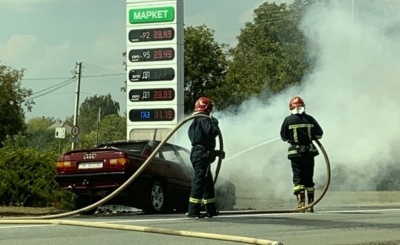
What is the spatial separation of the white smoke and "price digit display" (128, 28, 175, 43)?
265cm

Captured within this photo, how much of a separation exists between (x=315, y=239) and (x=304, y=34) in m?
20.5

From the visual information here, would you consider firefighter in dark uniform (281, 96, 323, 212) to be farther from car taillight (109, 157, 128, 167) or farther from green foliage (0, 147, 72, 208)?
green foliage (0, 147, 72, 208)

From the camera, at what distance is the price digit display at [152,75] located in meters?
22.2

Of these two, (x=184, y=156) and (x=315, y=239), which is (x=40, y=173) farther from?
(x=315, y=239)

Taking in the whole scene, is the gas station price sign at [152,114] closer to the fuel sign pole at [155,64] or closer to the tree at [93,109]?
the fuel sign pole at [155,64]

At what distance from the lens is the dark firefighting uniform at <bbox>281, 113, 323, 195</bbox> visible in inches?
561

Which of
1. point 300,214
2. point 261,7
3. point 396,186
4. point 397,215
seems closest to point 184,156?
point 300,214

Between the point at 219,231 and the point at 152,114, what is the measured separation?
1254 cm

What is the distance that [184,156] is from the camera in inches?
635

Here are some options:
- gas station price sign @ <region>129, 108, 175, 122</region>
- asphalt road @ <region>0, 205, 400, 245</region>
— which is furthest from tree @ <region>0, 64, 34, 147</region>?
asphalt road @ <region>0, 205, 400, 245</region>

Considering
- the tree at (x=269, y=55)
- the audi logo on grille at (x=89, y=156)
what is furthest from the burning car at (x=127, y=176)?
the tree at (x=269, y=55)

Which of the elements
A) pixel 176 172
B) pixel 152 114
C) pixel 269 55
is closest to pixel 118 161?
pixel 176 172

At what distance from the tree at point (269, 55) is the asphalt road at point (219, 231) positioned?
1566 cm

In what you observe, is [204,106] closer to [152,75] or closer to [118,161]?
[118,161]
